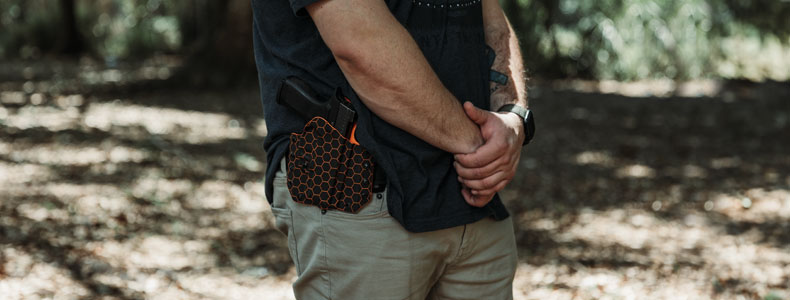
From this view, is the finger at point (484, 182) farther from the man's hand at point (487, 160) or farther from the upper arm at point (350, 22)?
the upper arm at point (350, 22)

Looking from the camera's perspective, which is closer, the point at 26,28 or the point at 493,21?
the point at 493,21

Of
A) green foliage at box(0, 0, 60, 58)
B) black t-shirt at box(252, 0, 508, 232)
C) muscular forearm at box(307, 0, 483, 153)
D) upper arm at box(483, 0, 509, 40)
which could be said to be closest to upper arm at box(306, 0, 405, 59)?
muscular forearm at box(307, 0, 483, 153)

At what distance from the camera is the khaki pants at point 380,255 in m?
1.57

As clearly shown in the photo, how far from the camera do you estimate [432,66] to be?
1621mm

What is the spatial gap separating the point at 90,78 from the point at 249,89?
2929 mm

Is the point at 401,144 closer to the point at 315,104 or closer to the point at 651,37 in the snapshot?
the point at 315,104

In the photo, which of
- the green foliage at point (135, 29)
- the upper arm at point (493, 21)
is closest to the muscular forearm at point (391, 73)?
the upper arm at point (493, 21)

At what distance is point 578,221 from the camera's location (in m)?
5.00

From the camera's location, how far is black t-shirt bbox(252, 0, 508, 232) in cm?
155

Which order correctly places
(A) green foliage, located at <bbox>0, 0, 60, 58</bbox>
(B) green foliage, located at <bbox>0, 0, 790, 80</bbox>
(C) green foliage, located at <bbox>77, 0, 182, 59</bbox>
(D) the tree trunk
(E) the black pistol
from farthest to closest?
1. (C) green foliage, located at <bbox>77, 0, 182, 59</bbox>
2. (A) green foliage, located at <bbox>0, 0, 60, 58</bbox>
3. (D) the tree trunk
4. (B) green foliage, located at <bbox>0, 0, 790, 80</bbox>
5. (E) the black pistol

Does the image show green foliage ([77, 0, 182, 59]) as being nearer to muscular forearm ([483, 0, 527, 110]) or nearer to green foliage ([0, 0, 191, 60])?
green foliage ([0, 0, 191, 60])

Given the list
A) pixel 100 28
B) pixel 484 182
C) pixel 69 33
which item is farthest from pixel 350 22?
pixel 100 28

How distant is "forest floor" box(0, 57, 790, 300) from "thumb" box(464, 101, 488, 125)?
2.42 meters

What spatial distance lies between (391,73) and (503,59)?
1.44 ft
